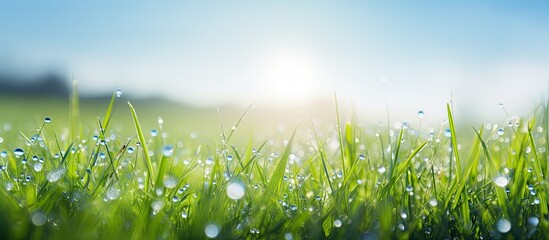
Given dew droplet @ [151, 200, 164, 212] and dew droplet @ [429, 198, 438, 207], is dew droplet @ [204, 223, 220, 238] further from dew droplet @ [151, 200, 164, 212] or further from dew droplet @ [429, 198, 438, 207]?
dew droplet @ [429, 198, 438, 207]

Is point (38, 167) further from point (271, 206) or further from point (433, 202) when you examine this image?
point (433, 202)

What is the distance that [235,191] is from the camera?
1.21 m

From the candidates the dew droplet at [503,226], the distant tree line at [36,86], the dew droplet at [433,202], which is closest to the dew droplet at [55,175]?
the dew droplet at [433,202]

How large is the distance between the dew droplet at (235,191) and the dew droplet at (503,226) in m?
0.56

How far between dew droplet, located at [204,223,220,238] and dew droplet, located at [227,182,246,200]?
0.31 feet

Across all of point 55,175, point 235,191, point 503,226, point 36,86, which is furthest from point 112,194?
point 36,86

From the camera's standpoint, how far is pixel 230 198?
4.05 feet

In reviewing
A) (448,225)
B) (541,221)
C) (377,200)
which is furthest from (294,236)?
(541,221)

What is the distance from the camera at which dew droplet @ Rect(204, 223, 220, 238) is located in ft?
3.50

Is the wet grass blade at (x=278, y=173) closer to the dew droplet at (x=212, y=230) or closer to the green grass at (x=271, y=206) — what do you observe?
the green grass at (x=271, y=206)

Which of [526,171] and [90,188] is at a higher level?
[526,171]

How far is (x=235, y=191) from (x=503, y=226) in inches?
23.0

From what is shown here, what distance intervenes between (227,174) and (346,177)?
303 mm

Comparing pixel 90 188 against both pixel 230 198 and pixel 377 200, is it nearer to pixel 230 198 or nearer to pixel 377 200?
pixel 230 198
